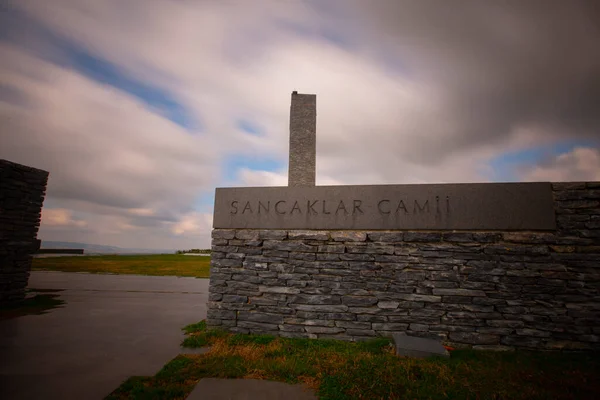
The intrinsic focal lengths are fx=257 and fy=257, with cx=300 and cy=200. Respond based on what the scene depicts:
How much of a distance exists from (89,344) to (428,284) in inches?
227

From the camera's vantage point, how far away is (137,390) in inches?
111

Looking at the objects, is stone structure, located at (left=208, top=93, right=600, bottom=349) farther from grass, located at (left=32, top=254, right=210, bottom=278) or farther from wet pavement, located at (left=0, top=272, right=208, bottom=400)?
grass, located at (left=32, top=254, right=210, bottom=278)

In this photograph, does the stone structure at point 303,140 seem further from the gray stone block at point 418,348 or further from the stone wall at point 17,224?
the stone wall at point 17,224

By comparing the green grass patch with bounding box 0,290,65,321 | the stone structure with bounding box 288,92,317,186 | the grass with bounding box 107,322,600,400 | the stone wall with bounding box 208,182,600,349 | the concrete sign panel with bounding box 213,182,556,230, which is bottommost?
the green grass patch with bounding box 0,290,65,321

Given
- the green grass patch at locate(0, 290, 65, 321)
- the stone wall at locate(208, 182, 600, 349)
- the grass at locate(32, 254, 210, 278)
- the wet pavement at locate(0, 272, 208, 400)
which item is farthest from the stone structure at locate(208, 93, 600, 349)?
the grass at locate(32, 254, 210, 278)

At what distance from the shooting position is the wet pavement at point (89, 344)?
297cm

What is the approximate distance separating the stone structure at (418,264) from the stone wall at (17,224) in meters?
6.14

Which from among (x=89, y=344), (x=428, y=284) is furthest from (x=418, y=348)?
(x=89, y=344)

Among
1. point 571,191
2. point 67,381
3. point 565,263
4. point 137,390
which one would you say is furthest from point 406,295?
point 67,381

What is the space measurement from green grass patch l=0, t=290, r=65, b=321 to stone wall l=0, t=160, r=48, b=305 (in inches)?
12.0

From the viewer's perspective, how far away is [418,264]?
15.2ft

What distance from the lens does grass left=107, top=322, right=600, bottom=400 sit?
9.61ft

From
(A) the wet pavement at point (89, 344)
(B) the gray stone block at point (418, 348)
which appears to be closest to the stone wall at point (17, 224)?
(A) the wet pavement at point (89, 344)

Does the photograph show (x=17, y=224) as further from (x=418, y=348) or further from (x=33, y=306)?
(x=418, y=348)
